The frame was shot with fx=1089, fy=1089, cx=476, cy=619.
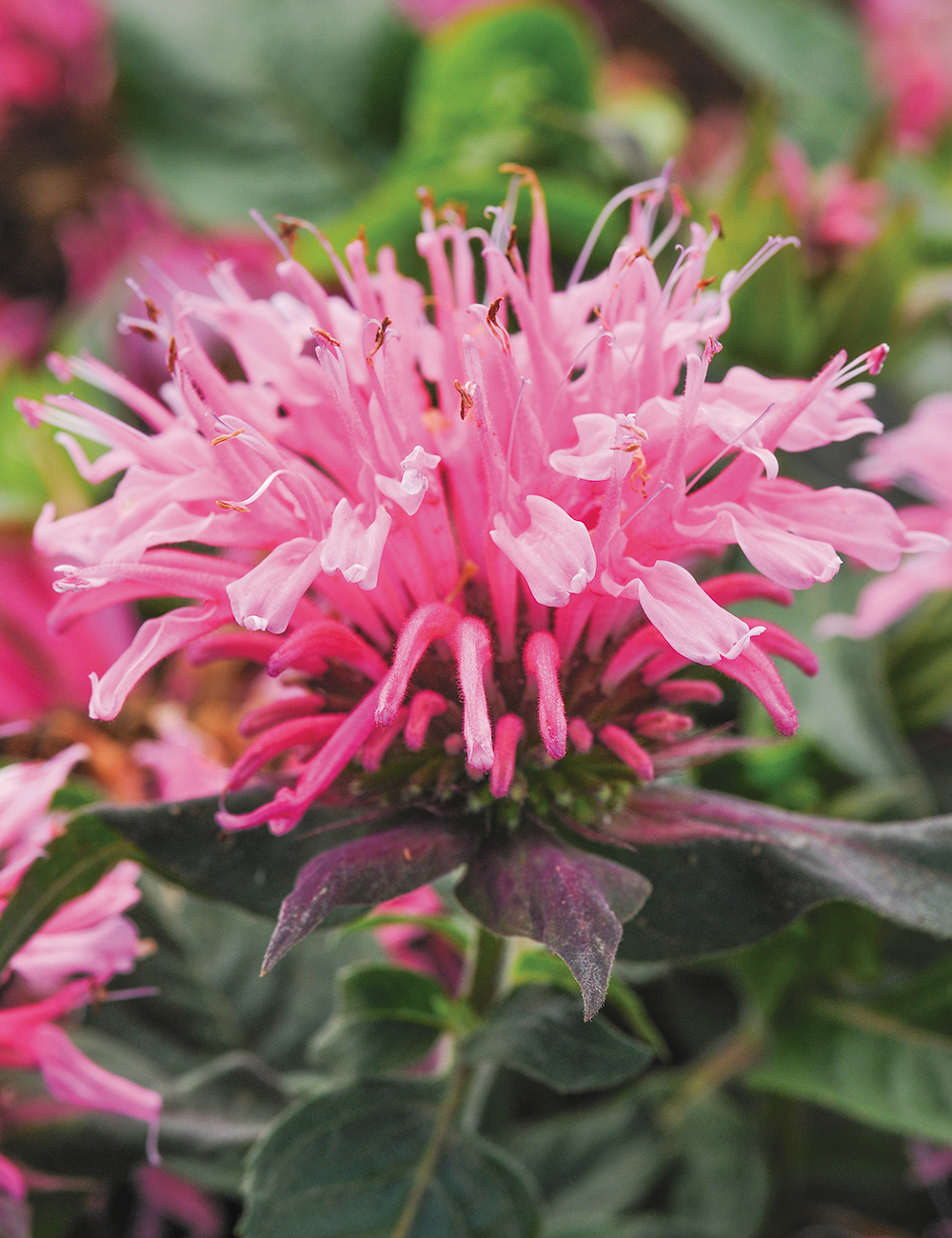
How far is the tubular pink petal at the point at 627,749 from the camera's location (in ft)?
1.03

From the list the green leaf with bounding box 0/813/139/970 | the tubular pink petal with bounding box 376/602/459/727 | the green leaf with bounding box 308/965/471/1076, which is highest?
the tubular pink petal with bounding box 376/602/459/727

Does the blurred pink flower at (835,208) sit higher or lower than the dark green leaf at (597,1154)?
higher

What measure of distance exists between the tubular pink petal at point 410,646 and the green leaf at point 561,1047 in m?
0.13

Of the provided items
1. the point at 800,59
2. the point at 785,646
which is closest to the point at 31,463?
the point at 785,646

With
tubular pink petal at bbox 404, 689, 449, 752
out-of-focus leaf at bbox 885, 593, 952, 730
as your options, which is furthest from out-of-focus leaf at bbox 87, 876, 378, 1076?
out-of-focus leaf at bbox 885, 593, 952, 730

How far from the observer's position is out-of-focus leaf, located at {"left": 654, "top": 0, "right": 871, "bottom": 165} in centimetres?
91

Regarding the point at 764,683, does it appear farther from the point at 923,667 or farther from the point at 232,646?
the point at 923,667

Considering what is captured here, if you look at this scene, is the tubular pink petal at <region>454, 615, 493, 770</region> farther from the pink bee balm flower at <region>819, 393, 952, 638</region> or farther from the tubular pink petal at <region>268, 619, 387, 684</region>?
the pink bee balm flower at <region>819, 393, 952, 638</region>

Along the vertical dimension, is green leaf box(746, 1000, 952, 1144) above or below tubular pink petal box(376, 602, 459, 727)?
below

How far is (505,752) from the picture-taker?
31 centimetres

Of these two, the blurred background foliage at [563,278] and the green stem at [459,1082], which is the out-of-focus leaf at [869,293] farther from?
the green stem at [459,1082]

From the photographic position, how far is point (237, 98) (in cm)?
88

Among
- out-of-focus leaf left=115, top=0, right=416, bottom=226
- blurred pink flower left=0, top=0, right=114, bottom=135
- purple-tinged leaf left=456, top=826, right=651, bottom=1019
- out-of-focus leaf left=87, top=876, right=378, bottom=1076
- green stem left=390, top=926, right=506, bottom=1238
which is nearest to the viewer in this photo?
purple-tinged leaf left=456, top=826, right=651, bottom=1019

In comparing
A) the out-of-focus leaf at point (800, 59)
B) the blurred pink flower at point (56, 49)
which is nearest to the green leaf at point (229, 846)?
the out-of-focus leaf at point (800, 59)
